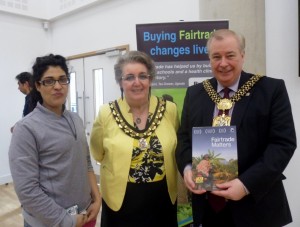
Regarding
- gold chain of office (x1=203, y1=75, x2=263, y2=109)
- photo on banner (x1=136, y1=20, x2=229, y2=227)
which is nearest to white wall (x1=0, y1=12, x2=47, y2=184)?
photo on banner (x1=136, y1=20, x2=229, y2=227)

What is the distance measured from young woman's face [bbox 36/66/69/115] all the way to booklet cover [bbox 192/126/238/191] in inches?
27.9

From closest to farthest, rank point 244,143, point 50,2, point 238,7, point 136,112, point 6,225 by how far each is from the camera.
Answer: point 244,143
point 136,112
point 238,7
point 6,225
point 50,2

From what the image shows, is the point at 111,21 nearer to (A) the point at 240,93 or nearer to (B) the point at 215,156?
(A) the point at 240,93

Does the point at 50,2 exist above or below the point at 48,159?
above

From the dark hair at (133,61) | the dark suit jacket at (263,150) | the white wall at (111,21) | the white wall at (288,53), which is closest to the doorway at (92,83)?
the white wall at (111,21)

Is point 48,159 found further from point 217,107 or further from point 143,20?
point 143,20

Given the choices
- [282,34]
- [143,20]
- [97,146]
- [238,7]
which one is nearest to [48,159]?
[97,146]

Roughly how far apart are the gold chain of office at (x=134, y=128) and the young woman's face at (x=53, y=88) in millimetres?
342

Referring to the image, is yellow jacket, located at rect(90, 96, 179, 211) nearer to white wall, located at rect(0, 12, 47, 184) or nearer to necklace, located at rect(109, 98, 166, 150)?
necklace, located at rect(109, 98, 166, 150)

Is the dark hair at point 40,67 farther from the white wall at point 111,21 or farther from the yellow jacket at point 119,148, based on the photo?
the white wall at point 111,21

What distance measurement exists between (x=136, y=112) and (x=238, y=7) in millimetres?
1533

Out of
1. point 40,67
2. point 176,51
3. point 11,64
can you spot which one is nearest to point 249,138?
point 40,67

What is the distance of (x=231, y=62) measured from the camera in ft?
4.24

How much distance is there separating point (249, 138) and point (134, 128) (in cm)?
67
